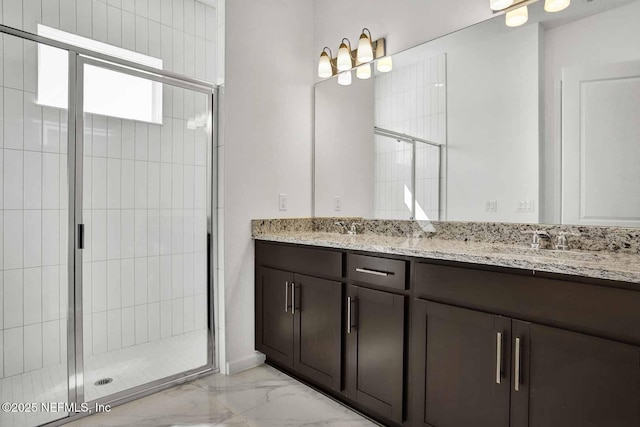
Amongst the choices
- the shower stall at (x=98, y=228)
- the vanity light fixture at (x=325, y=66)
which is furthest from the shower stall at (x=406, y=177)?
the shower stall at (x=98, y=228)

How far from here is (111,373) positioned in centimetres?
204

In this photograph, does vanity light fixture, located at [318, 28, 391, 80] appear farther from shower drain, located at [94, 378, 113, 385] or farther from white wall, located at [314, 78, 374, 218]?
shower drain, located at [94, 378, 113, 385]

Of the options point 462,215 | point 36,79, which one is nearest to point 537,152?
point 462,215

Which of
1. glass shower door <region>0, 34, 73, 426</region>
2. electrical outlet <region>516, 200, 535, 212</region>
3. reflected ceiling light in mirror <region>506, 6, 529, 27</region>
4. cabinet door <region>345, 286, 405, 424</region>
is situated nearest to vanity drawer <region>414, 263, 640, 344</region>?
cabinet door <region>345, 286, 405, 424</region>

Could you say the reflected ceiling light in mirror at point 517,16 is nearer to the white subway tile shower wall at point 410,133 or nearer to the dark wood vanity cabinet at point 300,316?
the white subway tile shower wall at point 410,133

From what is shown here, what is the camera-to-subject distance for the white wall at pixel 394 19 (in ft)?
6.49

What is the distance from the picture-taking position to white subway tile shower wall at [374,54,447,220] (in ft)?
6.87

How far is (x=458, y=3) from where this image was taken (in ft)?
6.49

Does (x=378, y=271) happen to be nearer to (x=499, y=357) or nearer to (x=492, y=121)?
(x=499, y=357)

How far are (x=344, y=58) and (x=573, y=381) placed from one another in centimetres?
218

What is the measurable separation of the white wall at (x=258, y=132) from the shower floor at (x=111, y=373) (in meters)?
0.26

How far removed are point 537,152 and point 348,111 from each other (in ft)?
4.28

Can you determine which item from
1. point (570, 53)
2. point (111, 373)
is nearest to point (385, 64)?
point (570, 53)

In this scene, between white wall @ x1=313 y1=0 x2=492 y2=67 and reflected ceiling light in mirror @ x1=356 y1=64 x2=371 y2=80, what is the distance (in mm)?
179
